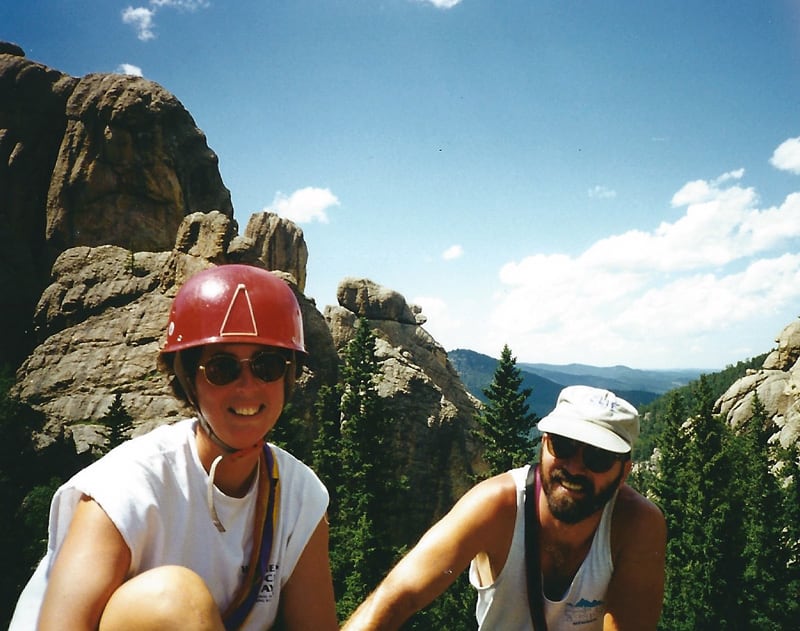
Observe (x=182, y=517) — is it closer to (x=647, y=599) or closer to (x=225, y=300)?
(x=225, y=300)

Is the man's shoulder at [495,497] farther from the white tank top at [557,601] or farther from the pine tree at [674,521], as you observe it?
the pine tree at [674,521]

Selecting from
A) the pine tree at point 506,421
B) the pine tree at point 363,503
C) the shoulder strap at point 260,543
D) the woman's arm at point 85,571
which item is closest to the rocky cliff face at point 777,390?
the pine tree at point 506,421

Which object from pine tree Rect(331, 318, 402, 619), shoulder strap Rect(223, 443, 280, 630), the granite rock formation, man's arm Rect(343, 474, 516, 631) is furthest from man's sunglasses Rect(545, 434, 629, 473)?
the granite rock formation

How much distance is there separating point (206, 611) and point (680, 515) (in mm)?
43299

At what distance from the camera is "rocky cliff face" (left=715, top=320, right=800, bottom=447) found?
6078cm

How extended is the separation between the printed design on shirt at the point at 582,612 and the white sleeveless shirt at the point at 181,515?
2.01m

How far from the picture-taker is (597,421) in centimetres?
353

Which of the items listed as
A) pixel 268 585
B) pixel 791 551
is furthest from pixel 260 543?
pixel 791 551

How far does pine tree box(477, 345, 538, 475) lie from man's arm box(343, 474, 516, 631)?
26.8 meters

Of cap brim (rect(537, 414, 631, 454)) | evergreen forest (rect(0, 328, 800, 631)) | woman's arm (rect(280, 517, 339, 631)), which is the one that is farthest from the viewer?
evergreen forest (rect(0, 328, 800, 631))

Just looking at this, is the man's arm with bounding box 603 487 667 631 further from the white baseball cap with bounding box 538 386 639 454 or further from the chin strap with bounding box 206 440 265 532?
the chin strap with bounding box 206 440 265 532

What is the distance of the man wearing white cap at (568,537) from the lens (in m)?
3.51

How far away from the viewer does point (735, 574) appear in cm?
3281

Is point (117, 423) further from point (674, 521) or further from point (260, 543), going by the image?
point (674, 521)
